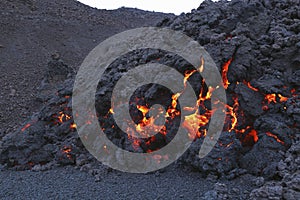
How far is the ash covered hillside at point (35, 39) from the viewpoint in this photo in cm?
1738

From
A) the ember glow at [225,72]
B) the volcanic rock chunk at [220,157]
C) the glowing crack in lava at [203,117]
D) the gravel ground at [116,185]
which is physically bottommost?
the gravel ground at [116,185]

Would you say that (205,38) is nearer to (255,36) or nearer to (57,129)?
(255,36)

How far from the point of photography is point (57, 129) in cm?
1252

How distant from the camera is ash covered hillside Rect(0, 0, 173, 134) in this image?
684 inches

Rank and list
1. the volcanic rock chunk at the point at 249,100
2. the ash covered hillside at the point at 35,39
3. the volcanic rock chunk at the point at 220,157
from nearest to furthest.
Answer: the volcanic rock chunk at the point at 220,157 → the volcanic rock chunk at the point at 249,100 → the ash covered hillside at the point at 35,39

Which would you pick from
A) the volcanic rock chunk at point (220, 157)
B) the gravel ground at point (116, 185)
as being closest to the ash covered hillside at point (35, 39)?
the gravel ground at point (116, 185)

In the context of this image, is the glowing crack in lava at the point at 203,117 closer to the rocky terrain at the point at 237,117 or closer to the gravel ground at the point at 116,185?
the rocky terrain at the point at 237,117

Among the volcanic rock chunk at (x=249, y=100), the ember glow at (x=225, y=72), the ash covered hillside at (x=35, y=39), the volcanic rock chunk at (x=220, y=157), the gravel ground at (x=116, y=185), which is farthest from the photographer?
the ash covered hillside at (x=35, y=39)

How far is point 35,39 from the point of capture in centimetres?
2381

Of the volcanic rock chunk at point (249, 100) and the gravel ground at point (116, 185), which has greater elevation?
the volcanic rock chunk at point (249, 100)

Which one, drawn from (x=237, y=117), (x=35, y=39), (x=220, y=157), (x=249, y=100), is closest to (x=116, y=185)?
(x=220, y=157)

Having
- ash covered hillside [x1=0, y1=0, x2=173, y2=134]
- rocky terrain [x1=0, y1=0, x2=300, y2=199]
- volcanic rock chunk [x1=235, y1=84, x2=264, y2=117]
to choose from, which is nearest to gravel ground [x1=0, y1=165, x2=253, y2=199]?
rocky terrain [x1=0, y1=0, x2=300, y2=199]

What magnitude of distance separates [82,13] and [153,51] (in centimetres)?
2187

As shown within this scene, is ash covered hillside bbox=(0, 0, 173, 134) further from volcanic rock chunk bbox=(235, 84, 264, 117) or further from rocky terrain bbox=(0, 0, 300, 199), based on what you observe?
volcanic rock chunk bbox=(235, 84, 264, 117)
